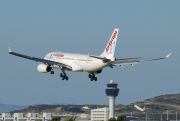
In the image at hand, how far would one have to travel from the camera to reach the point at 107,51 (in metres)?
198

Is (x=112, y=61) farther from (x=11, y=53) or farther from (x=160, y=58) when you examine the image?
(x=11, y=53)

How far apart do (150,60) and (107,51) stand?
11179 mm

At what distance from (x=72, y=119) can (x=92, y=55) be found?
23.3 metres

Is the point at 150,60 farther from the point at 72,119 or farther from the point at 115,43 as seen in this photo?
the point at 72,119

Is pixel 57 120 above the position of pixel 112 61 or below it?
below

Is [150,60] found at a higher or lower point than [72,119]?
higher

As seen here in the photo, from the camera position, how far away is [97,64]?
19712cm

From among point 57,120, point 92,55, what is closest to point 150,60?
point 92,55

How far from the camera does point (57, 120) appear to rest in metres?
189

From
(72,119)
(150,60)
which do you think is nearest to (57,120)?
(72,119)

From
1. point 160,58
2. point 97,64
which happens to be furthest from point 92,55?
point 160,58

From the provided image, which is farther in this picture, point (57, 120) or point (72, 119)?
point (57, 120)

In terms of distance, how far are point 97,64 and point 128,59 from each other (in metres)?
10.5

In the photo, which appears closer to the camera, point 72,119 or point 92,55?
point 72,119
